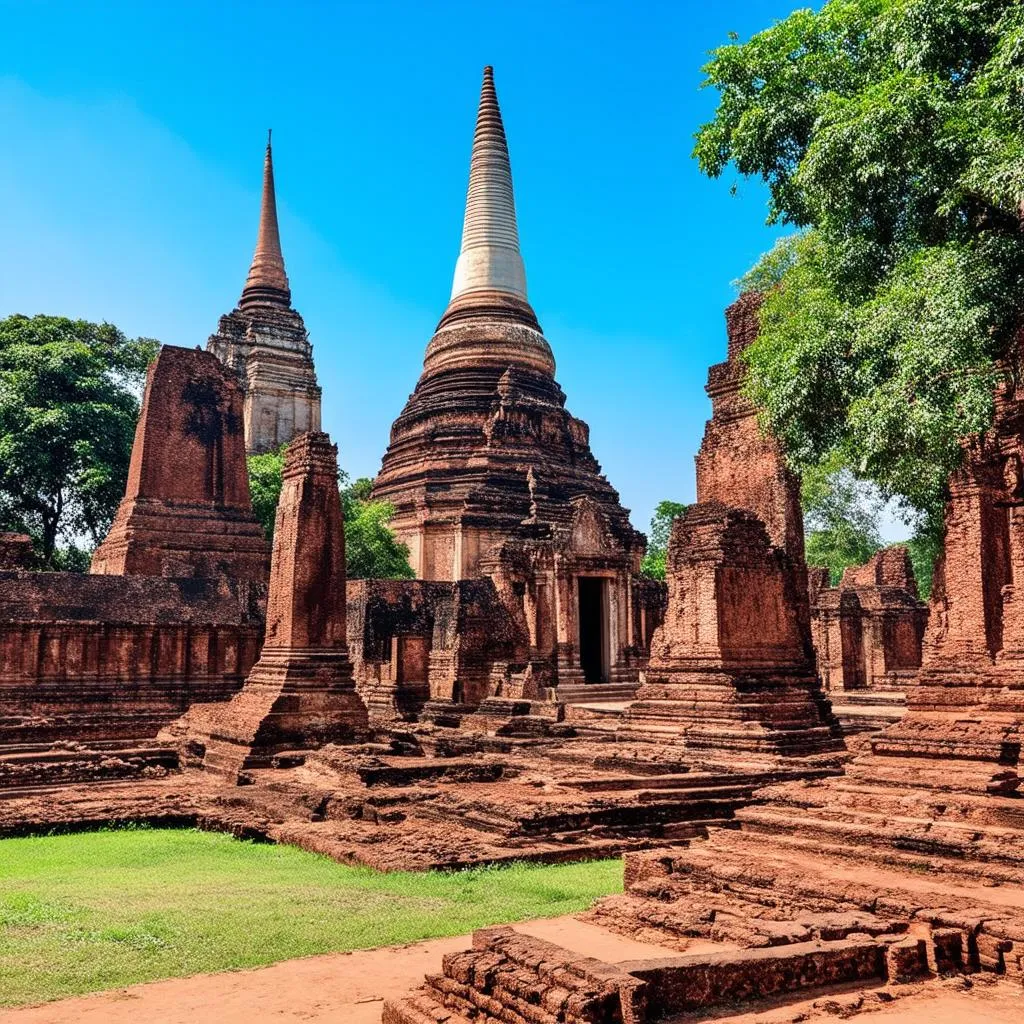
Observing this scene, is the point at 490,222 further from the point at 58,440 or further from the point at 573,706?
the point at 573,706

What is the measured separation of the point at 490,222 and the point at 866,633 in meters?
20.6

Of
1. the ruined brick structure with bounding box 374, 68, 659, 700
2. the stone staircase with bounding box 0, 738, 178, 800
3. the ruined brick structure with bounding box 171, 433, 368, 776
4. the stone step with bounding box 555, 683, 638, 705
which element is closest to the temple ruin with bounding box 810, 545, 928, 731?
the ruined brick structure with bounding box 374, 68, 659, 700

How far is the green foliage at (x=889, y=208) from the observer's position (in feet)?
34.2

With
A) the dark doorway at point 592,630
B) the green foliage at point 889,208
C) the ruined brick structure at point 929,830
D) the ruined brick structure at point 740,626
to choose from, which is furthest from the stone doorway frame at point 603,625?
the ruined brick structure at point 929,830

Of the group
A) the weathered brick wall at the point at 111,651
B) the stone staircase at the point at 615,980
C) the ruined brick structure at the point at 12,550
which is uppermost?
the ruined brick structure at the point at 12,550

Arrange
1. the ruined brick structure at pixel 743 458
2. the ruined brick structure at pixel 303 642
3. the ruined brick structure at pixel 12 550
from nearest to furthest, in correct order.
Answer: the ruined brick structure at pixel 743 458, the ruined brick structure at pixel 303 642, the ruined brick structure at pixel 12 550

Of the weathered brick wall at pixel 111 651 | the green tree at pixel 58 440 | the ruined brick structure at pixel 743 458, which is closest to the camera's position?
the ruined brick structure at pixel 743 458

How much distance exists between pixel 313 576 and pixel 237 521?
902 cm

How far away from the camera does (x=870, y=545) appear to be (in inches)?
1471

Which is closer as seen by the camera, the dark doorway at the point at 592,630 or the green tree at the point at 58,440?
the dark doorway at the point at 592,630

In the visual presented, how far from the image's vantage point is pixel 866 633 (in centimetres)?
2673

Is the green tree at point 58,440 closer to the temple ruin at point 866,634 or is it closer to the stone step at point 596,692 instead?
the stone step at point 596,692

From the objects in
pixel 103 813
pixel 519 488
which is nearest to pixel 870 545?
pixel 519 488

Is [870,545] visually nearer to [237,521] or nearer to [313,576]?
[237,521]
